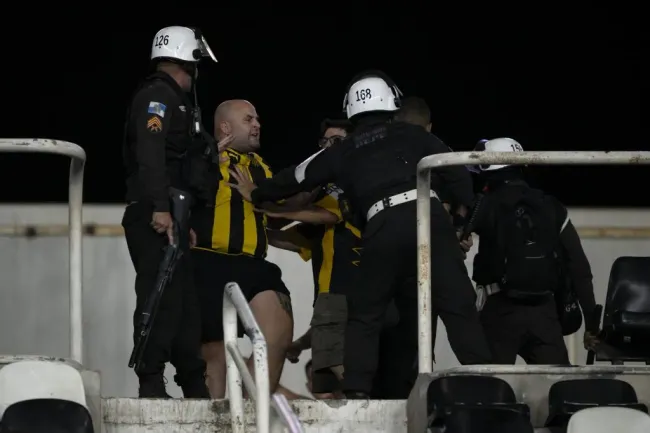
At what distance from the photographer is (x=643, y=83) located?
Result: 32.5 ft

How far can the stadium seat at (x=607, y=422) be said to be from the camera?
5320 mm

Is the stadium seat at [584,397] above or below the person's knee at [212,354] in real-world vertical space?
below

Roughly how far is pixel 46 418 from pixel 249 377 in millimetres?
646

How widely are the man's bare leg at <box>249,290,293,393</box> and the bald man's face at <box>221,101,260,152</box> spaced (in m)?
0.69

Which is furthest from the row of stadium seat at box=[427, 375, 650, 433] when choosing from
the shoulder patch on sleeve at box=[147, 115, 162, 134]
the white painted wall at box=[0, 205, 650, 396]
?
the white painted wall at box=[0, 205, 650, 396]

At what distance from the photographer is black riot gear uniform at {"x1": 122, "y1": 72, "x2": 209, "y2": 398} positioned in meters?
6.48

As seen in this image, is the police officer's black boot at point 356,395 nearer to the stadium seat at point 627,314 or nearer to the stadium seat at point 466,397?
the stadium seat at point 466,397

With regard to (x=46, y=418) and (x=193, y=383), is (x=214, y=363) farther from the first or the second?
(x=46, y=418)

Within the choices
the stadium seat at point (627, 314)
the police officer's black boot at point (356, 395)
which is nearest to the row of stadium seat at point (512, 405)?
the stadium seat at point (627, 314)

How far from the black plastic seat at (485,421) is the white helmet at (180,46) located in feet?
7.56

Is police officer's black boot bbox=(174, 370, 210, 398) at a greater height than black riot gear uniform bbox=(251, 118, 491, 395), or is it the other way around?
black riot gear uniform bbox=(251, 118, 491, 395)

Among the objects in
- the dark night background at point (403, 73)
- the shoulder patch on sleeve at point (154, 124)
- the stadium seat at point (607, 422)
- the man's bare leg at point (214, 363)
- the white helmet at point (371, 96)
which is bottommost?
the stadium seat at point (607, 422)

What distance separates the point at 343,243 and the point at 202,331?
2.31 feet

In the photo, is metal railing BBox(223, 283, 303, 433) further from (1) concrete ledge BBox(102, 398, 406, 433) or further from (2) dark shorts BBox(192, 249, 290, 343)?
(2) dark shorts BBox(192, 249, 290, 343)
